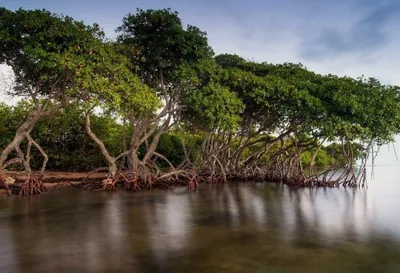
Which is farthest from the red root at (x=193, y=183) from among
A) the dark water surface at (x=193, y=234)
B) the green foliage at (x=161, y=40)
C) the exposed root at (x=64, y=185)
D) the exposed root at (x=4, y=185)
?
the exposed root at (x=4, y=185)

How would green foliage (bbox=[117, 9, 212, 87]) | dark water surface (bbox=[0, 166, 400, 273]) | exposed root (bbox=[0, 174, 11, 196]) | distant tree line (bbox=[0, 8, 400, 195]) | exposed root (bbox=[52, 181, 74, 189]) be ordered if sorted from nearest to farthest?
dark water surface (bbox=[0, 166, 400, 273]) < distant tree line (bbox=[0, 8, 400, 195]) < exposed root (bbox=[0, 174, 11, 196]) < green foliage (bbox=[117, 9, 212, 87]) < exposed root (bbox=[52, 181, 74, 189])

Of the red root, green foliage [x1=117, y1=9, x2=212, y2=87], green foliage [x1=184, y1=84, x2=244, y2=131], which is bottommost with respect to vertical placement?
the red root

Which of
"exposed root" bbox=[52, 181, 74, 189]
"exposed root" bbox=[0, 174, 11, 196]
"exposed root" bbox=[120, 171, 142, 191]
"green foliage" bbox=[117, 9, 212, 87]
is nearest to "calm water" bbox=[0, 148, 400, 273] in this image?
"exposed root" bbox=[0, 174, 11, 196]

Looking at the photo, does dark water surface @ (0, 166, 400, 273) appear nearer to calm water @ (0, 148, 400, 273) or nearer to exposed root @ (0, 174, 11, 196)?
calm water @ (0, 148, 400, 273)

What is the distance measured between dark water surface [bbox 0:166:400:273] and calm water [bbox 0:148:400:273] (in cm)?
2

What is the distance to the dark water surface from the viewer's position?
17.5 ft

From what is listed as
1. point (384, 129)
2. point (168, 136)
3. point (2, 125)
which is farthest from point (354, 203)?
point (2, 125)

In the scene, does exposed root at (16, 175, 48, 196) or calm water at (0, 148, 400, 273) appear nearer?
calm water at (0, 148, 400, 273)

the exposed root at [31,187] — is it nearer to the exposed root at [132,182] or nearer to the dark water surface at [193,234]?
the dark water surface at [193,234]

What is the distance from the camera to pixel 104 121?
1981 centimetres

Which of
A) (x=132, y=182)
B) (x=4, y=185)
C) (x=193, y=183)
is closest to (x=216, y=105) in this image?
(x=193, y=183)

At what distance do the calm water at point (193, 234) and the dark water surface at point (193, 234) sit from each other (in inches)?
0.7

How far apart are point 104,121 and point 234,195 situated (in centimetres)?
996

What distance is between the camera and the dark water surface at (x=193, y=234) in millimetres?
5324
